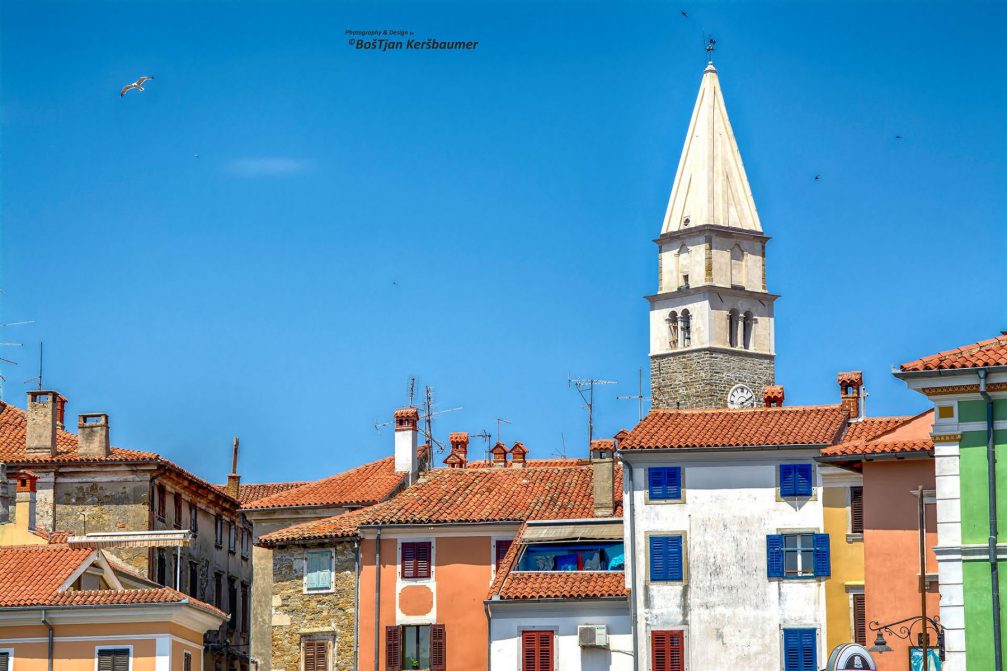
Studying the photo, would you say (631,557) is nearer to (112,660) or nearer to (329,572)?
(329,572)

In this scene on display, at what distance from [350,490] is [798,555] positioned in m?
18.9

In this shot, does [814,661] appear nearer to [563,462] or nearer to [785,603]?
[785,603]

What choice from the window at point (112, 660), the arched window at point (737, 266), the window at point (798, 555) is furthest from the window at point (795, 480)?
the arched window at point (737, 266)

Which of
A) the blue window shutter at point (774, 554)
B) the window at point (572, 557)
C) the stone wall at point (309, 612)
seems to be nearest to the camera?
the blue window shutter at point (774, 554)

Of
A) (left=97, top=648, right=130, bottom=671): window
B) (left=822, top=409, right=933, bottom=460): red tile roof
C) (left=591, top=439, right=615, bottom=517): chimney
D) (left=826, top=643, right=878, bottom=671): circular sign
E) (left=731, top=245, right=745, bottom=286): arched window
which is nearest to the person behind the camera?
(left=826, top=643, right=878, bottom=671): circular sign

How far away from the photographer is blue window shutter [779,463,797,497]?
6906cm

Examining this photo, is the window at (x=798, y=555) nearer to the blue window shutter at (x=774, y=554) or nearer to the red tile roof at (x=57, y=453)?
the blue window shutter at (x=774, y=554)

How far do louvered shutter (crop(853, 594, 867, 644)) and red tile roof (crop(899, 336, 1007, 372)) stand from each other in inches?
736

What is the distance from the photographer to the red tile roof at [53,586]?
64188 mm

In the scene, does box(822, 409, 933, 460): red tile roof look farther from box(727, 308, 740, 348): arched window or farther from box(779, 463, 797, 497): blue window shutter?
box(727, 308, 740, 348): arched window

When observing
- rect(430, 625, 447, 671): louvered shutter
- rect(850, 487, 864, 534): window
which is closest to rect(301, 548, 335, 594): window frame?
rect(430, 625, 447, 671): louvered shutter

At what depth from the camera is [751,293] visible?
144 meters

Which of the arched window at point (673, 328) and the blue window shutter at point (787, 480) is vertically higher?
the arched window at point (673, 328)

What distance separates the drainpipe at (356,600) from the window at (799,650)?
1444 cm
